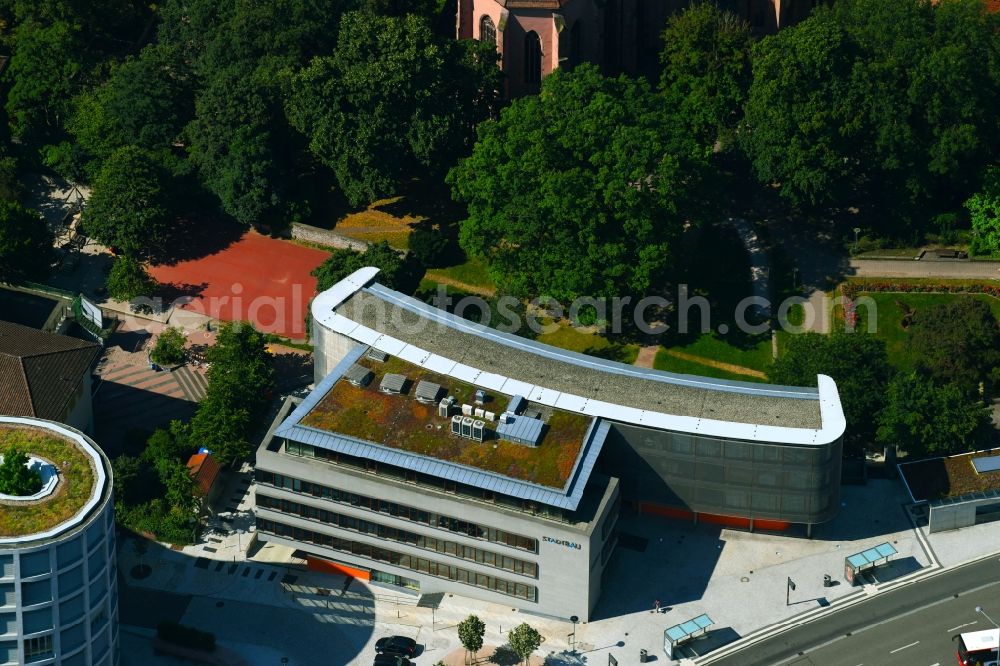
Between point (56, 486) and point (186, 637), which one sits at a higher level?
point (56, 486)

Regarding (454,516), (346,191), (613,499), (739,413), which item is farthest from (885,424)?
(346,191)

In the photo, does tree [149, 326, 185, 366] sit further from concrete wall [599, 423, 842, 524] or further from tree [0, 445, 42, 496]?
concrete wall [599, 423, 842, 524]

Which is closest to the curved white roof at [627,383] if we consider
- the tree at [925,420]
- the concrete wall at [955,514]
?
the tree at [925,420]

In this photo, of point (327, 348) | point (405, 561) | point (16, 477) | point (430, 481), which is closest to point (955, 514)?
point (430, 481)

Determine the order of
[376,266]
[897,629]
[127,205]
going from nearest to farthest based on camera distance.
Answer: [897,629]
[376,266]
[127,205]

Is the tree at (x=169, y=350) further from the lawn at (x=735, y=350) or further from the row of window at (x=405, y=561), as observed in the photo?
the lawn at (x=735, y=350)

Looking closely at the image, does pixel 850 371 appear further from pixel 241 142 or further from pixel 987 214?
pixel 241 142
